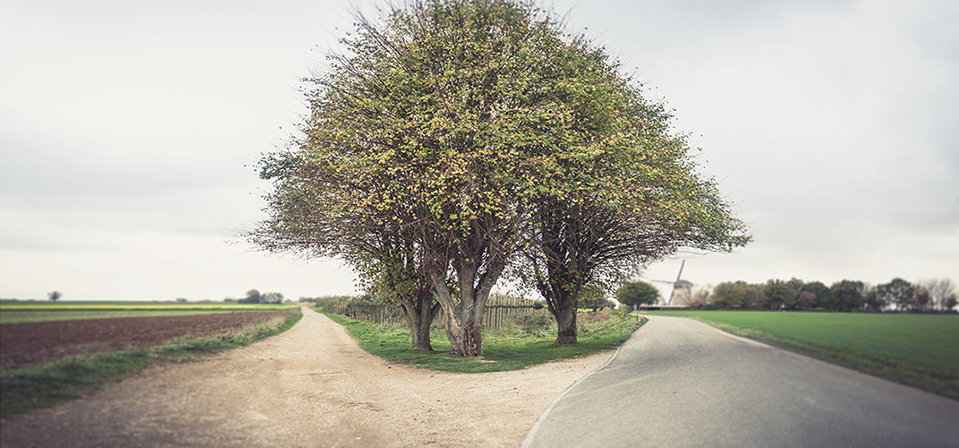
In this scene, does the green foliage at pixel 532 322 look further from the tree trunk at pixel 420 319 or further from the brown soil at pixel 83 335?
the brown soil at pixel 83 335

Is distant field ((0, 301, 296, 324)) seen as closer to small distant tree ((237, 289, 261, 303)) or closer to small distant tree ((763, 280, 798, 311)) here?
small distant tree ((237, 289, 261, 303))

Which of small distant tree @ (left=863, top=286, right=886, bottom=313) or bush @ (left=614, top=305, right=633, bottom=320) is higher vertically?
small distant tree @ (left=863, top=286, right=886, bottom=313)

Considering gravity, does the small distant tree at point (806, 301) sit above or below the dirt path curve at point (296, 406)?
above

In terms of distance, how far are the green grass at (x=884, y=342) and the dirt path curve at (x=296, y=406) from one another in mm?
4518

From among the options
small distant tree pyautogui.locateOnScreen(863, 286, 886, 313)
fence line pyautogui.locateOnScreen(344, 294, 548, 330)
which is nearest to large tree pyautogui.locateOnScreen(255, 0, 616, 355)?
small distant tree pyautogui.locateOnScreen(863, 286, 886, 313)

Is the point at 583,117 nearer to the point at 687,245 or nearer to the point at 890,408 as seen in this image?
the point at 687,245

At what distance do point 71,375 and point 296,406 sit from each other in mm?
4251

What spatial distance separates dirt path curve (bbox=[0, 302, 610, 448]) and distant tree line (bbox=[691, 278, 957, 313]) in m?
4.70

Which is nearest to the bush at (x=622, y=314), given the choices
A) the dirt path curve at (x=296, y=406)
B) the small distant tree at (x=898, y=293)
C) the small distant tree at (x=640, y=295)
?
the dirt path curve at (x=296, y=406)

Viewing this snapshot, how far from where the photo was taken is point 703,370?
284 inches

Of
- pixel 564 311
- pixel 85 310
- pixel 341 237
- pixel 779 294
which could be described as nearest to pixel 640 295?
pixel 564 311

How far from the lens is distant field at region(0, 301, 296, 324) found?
18.1ft

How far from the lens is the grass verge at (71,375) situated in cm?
466

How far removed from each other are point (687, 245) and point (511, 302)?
1718 cm
